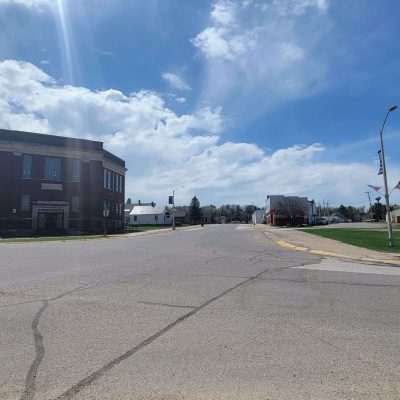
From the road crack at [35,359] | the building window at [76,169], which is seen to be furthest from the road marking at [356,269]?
the building window at [76,169]

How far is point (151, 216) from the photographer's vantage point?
385ft

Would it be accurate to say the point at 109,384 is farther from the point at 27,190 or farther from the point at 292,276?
the point at 27,190

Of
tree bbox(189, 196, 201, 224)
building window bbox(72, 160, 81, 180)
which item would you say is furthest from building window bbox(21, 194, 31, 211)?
tree bbox(189, 196, 201, 224)

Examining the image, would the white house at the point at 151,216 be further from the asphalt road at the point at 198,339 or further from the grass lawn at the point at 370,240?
the asphalt road at the point at 198,339

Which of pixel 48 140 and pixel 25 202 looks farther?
pixel 48 140

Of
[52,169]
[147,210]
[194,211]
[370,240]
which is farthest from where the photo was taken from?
[194,211]

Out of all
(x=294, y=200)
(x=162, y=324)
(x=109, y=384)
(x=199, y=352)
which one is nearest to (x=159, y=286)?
(x=162, y=324)

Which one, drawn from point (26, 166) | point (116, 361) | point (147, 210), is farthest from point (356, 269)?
point (147, 210)

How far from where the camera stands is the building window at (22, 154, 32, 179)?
46.3 metres

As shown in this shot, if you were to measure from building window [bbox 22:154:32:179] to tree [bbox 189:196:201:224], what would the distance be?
260ft

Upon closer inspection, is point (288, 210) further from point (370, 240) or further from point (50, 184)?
point (370, 240)

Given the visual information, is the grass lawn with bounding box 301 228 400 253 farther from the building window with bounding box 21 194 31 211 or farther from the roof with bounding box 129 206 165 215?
the roof with bounding box 129 206 165 215

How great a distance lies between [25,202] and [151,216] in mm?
71883

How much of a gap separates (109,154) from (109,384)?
55.1m
